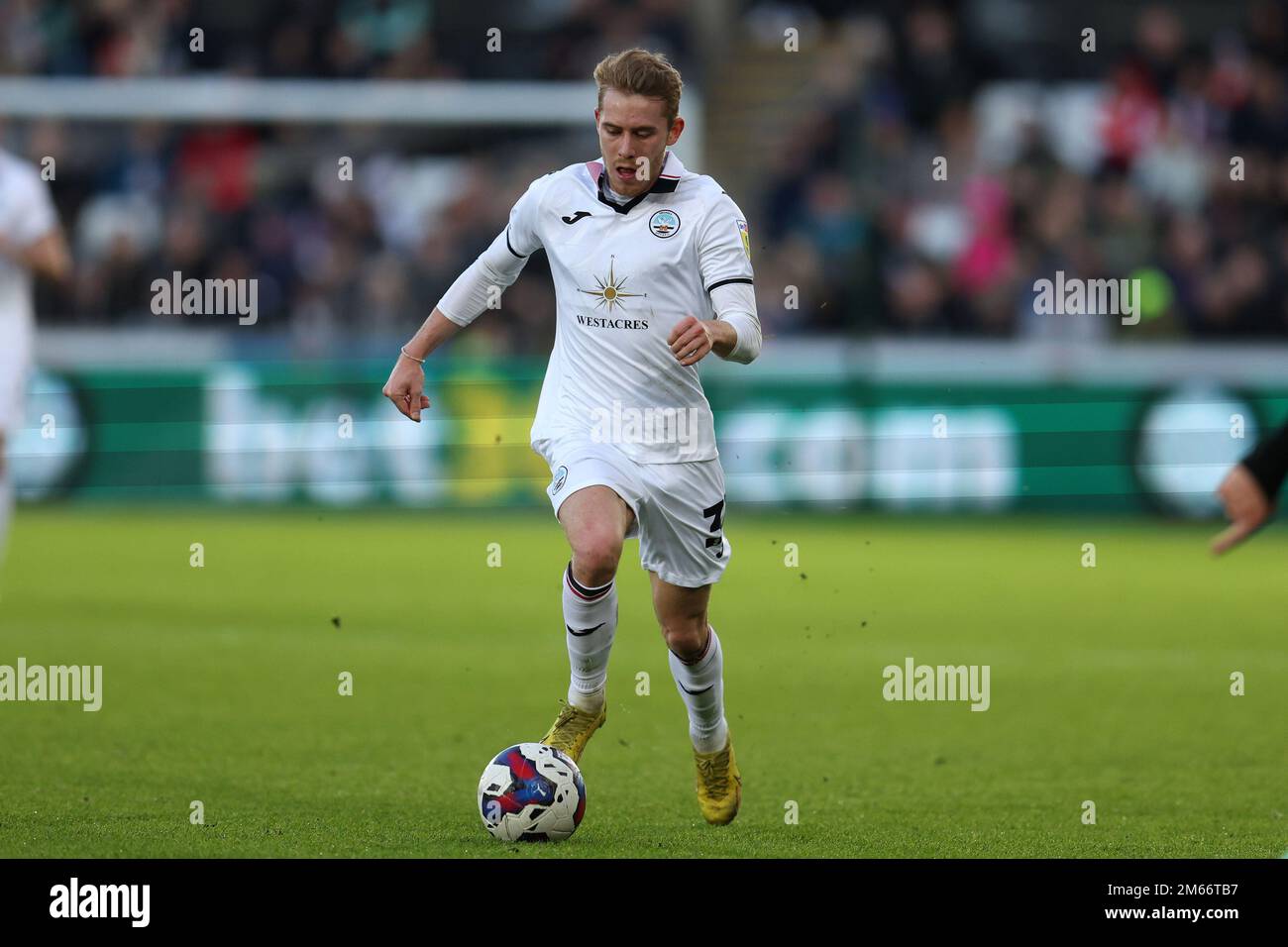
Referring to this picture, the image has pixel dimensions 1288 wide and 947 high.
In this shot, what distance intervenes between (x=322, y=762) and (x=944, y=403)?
10191 mm

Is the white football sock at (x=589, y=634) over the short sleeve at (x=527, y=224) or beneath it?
beneath

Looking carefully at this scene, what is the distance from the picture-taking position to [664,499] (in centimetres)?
642

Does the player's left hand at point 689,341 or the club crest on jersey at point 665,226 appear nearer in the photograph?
the player's left hand at point 689,341

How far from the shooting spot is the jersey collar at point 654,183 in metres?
6.38

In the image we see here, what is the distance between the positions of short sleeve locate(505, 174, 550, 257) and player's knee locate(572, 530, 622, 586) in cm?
101

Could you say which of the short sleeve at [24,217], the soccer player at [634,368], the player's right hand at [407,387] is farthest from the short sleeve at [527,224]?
the short sleeve at [24,217]

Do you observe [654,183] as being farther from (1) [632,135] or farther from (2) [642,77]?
(2) [642,77]

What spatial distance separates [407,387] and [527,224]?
0.64 metres

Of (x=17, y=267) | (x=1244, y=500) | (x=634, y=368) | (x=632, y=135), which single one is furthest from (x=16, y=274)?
(x=1244, y=500)

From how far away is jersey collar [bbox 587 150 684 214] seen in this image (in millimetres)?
6379

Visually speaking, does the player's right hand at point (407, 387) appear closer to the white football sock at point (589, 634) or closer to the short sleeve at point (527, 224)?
the short sleeve at point (527, 224)

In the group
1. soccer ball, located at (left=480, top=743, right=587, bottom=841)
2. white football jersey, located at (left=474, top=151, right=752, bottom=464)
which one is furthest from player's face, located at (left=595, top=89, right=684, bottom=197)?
soccer ball, located at (left=480, top=743, right=587, bottom=841)

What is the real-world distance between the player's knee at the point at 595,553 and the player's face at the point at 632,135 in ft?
3.52

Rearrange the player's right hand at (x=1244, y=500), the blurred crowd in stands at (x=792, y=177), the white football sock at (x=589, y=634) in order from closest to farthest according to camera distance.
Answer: the player's right hand at (x=1244, y=500), the white football sock at (x=589, y=634), the blurred crowd in stands at (x=792, y=177)
